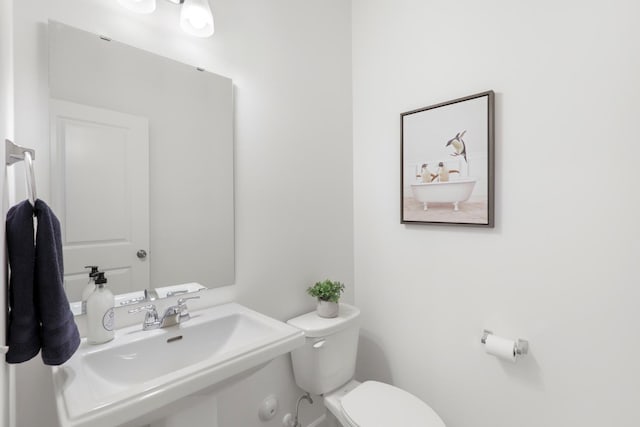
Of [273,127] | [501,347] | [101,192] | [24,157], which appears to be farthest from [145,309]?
[501,347]

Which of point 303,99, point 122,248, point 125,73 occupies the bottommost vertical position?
point 122,248

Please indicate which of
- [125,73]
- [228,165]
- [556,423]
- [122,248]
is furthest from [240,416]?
[125,73]

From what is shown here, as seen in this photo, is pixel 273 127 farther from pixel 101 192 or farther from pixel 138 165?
pixel 101 192

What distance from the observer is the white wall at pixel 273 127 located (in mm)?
942

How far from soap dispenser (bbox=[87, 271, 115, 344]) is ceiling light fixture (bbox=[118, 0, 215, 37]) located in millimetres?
899

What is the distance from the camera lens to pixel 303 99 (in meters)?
1.61

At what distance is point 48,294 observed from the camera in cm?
70

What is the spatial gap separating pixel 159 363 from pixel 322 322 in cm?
71

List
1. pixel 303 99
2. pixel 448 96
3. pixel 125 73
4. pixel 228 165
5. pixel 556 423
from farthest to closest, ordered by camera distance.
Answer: pixel 303 99 → pixel 448 96 → pixel 228 165 → pixel 556 423 → pixel 125 73

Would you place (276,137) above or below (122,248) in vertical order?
above

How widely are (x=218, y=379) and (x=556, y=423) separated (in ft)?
4.23

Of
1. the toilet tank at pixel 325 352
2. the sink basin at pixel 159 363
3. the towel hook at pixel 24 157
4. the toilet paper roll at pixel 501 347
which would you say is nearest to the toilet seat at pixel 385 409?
the toilet tank at pixel 325 352

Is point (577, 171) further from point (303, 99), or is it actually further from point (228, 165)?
point (228, 165)

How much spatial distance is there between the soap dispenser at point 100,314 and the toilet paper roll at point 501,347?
1405 mm
